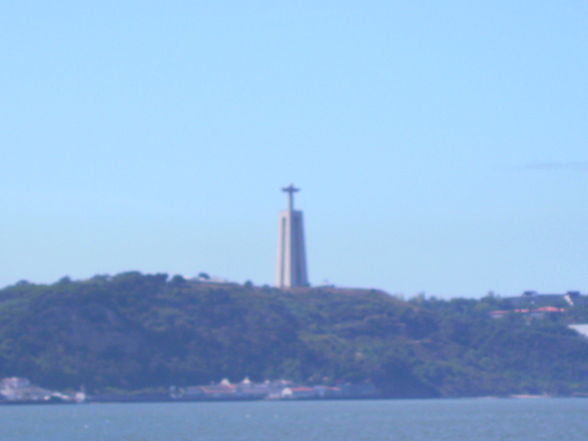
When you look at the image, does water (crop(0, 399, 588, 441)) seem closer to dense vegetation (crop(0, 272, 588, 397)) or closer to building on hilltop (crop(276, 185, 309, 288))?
dense vegetation (crop(0, 272, 588, 397))

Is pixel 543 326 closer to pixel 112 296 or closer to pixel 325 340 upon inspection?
pixel 325 340

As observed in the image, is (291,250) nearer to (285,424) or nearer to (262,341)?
(262,341)

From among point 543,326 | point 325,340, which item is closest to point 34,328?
point 325,340

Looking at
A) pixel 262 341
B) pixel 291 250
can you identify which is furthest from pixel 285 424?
pixel 291 250

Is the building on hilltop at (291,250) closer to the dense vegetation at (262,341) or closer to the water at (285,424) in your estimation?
the dense vegetation at (262,341)

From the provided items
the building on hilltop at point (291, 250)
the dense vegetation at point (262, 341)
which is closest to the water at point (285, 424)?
the dense vegetation at point (262, 341)

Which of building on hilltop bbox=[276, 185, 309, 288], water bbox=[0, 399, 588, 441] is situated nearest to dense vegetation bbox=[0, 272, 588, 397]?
building on hilltop bbox=[276, 185, 309, 288]

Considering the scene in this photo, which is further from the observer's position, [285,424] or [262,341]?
[262,341]
